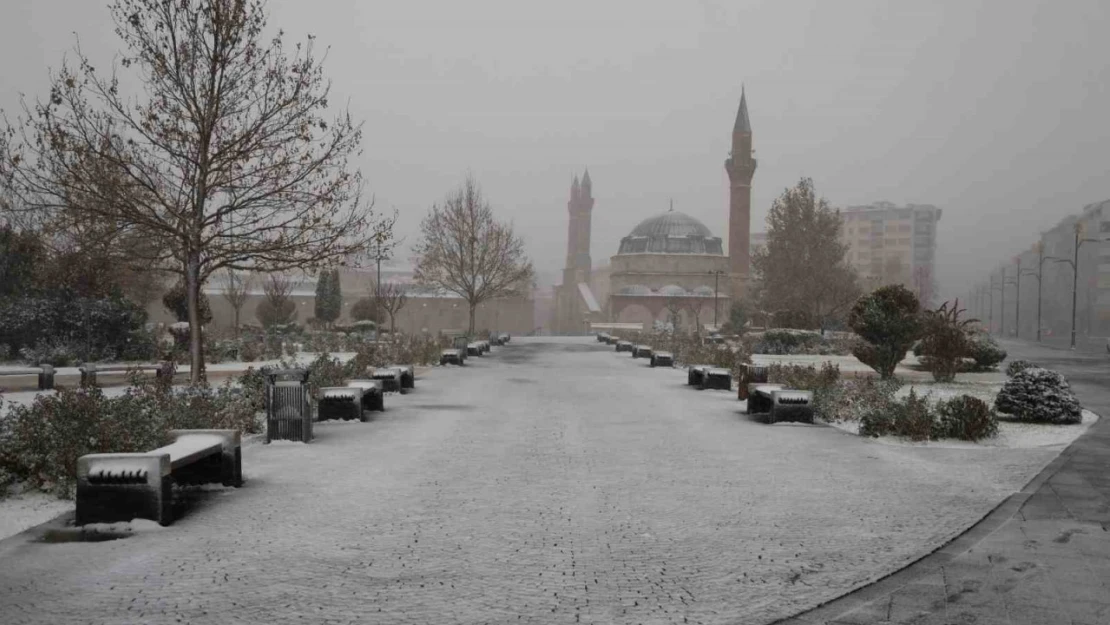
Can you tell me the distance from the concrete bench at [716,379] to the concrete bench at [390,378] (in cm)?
771

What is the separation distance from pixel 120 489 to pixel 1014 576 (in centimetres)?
726

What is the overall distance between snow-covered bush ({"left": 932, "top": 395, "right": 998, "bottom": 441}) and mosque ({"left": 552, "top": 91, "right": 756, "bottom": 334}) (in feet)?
230

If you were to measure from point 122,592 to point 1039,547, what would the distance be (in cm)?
695

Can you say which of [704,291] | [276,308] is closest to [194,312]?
[276,308]

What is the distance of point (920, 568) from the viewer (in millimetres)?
6176

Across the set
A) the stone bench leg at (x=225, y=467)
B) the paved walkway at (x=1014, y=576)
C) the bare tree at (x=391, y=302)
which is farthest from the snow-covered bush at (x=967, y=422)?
the bare tree at (x=391, y=302)

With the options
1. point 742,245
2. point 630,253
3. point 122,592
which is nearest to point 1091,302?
point 742,245

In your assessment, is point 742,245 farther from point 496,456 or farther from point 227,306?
point 496,456

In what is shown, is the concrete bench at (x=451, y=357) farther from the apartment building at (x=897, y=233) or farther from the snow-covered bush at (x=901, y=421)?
the apartment building at (x=897, y=233)

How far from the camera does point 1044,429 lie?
13.9m

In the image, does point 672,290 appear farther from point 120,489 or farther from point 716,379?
point 120,489

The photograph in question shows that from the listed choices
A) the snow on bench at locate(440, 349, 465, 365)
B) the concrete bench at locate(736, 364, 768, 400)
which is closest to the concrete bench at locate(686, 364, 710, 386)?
the concrete bench at locate(736, 364, 768, 400)

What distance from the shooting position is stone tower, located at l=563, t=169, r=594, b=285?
Result: 110875 mm

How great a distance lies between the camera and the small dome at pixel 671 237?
9831 centimetres
